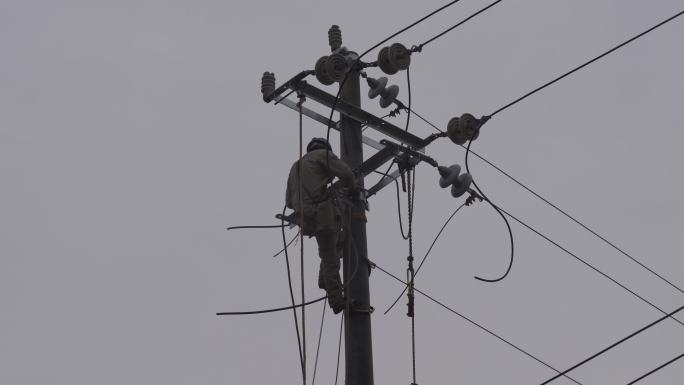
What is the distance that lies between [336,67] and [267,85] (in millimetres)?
698

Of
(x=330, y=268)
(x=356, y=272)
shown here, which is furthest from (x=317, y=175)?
(x=356, y=272)

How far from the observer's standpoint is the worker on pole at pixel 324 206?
395 inches

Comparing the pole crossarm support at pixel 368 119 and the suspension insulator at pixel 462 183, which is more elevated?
the pole crossarm support at pixel 368 119


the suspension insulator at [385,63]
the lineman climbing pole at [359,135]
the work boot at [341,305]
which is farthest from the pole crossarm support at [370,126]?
the work boot at [341,305]

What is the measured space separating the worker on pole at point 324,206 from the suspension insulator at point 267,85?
691 mm

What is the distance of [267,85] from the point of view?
10.5 m

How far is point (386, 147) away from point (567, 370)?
3315mm

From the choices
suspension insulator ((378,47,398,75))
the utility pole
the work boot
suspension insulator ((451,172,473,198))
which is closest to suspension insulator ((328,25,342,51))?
the utility pole

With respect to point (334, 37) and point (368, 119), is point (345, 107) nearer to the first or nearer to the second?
point (368, 119)

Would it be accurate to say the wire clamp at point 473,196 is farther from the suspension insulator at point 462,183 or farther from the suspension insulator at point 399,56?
the suspension insulator at point 399,56

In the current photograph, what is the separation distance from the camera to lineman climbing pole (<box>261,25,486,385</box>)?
974cm

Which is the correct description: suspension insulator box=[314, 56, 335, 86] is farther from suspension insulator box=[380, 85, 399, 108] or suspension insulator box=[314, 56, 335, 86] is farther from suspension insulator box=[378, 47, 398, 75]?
suspension insulator box=[380, 85, 399, 108]

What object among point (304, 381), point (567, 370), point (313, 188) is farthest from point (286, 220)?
point (567, 370)

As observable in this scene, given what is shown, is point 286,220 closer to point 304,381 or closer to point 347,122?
point 347,122
